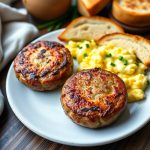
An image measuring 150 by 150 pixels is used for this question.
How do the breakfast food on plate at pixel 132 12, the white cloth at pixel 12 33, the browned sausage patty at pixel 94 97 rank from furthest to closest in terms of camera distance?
the breakfast food on plate at pixel 132 12 < the white cloth at pixel 12 33 < the browned sausage patty at pixel 94 97

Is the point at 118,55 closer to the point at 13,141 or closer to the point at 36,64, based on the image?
the point at 36,64

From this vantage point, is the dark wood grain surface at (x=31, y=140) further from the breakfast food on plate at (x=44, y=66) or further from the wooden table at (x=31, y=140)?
the breakfast food on plate at (x=44, y=66)

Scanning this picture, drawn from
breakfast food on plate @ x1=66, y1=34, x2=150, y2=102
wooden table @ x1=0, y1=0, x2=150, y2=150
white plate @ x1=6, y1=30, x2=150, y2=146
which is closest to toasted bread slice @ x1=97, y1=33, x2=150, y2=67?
breakfast food on plate @ x1=66, y1=34, x2=150, y2=102

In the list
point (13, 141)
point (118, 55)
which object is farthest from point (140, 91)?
point (13, 141)

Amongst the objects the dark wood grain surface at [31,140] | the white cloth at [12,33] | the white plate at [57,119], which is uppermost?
the white cloth at [12,33]

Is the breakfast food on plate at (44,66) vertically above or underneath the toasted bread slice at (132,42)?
above

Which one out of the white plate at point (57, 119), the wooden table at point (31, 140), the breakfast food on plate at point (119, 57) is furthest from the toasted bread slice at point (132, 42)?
the wooden table at point (31, 140)
